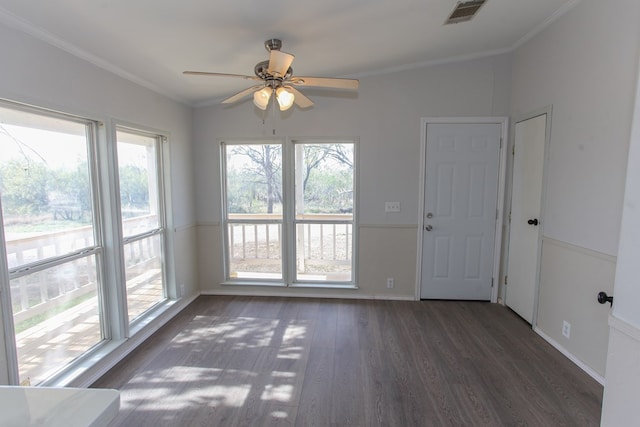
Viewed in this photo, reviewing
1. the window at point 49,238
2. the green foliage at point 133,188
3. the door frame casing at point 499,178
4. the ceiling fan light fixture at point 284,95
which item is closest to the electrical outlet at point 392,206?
the door frame casing at point 499,178

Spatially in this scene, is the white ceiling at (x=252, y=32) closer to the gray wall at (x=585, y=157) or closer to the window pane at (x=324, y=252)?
the gray wall at (x=585, y=157)

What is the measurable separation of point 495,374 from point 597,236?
Answer: 1262 millimetres

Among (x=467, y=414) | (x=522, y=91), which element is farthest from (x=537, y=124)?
(x=467, y=414)

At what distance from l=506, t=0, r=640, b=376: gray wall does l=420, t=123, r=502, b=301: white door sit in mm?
729

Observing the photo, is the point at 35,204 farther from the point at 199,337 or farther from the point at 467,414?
the point at 467,414

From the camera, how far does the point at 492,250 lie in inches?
143

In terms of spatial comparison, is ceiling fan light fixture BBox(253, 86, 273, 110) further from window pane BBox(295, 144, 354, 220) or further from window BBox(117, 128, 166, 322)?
window pane BBox(295, 144, 354, 220)

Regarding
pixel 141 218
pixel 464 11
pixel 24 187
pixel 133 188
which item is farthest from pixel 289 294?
pixel 464 11

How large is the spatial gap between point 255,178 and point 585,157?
321cm

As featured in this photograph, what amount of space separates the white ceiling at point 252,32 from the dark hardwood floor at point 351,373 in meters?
2.39

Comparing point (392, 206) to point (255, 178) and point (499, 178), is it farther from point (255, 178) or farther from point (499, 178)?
point (255, 178)

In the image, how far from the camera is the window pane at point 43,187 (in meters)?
1.83

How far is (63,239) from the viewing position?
220 centimetres

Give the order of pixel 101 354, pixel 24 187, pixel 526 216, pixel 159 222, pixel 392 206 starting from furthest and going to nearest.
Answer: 1. pixel 392 206
2. pixel 159 222
3. pixel 526 216
4. pixel 101 354
5. pixel 24 187
